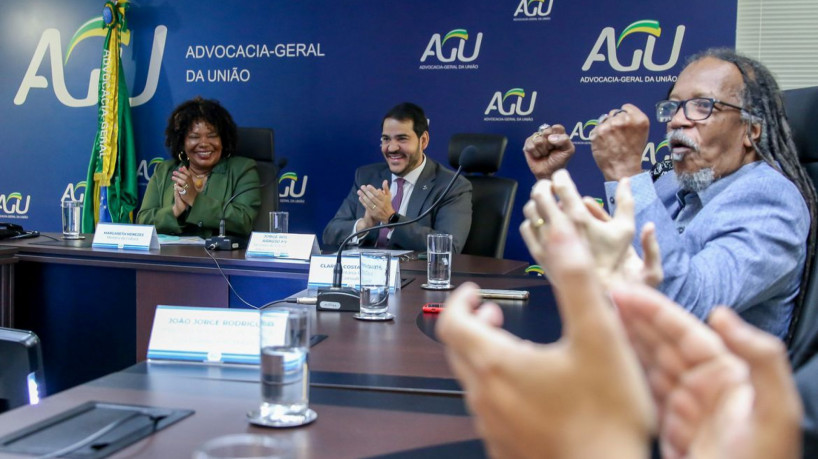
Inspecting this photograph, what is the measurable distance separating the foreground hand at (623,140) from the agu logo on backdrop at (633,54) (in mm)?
2858

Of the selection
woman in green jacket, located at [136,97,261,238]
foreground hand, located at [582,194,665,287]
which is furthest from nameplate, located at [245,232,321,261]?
foreground hand, located at [582,194,665,287]

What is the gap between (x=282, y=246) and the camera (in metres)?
2.59

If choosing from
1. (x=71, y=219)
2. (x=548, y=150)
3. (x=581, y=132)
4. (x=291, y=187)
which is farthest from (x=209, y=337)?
(x=291, y=187)

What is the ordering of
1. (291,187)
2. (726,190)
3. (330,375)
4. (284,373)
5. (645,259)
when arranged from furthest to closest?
(291,187) < (726,190) < (330,375) < (284,373) < (645,259)

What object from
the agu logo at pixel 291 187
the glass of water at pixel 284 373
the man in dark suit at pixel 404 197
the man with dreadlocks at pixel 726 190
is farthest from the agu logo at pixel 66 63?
the glass of water at pixel 284 373

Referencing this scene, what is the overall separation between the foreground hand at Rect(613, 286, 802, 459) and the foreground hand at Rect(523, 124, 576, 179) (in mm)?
1411

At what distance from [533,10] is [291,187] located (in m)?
1.93

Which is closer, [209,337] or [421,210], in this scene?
[209,337]

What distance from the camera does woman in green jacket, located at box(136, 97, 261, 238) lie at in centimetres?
354

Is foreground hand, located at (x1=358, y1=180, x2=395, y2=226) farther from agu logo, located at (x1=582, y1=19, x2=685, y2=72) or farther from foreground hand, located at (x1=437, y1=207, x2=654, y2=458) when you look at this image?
foreground hand, located at (x1=437, y1=207, x2=654, y2=458)

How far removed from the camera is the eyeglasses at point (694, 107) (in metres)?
1.62

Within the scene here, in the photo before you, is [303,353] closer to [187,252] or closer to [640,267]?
[640,267]

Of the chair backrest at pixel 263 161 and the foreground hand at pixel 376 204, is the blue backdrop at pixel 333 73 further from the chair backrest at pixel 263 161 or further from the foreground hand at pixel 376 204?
the foreground hand at pixel 376 204

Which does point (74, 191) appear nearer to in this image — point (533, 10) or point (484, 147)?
point (484, 147)
